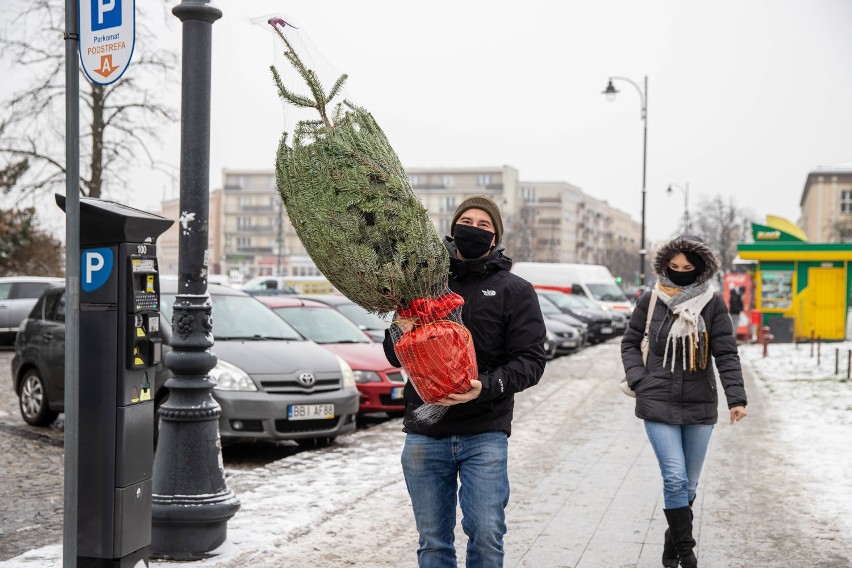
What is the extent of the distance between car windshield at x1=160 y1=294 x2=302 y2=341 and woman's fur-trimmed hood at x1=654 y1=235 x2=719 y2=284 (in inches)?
213

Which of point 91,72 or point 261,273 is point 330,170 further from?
point 261,273

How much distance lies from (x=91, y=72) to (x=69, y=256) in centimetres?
75

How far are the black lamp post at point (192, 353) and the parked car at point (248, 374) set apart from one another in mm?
2551

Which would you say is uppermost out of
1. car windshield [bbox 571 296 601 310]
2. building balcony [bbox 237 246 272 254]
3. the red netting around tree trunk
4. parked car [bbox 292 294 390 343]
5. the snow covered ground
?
building balcony [bbox 237 246 272 254]

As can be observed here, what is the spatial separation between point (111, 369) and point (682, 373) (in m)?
2.90

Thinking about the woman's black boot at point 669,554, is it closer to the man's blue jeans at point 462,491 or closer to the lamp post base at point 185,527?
the man's blue jeans at point 462,491

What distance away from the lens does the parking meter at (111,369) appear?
4.49 meters

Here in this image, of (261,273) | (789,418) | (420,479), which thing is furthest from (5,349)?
(261,273)

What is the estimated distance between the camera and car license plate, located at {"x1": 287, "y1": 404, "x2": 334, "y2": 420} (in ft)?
28.6

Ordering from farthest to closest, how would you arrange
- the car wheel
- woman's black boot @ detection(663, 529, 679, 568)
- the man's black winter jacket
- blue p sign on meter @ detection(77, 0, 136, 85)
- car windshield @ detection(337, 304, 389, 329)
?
car windshield @ detection(337, 304, 389, 329), the car wheel, woman's black boot @ detection(663, 529, 679, 568), blue p sign on meter @ detection(77, 0, 136, 85), the man's black winter jacket

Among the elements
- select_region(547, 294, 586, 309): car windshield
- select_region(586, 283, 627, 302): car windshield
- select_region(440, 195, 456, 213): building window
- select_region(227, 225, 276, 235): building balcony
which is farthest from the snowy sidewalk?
select_region(227, 225, 276, 235): building balcony

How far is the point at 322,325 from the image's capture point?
12539 mm

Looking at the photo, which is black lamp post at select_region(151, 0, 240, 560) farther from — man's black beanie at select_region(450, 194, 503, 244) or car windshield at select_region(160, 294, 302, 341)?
car windshield at select_region(160, 294, 302, 341)

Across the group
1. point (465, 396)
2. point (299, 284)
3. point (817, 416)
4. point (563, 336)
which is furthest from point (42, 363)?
point (299, 284)
